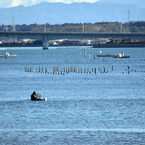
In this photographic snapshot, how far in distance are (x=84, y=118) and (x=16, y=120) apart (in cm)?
588

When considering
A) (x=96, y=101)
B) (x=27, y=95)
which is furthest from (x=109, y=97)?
(x=27, y=95)

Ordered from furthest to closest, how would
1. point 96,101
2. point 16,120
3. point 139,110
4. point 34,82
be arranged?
point 34,82
point 96,101
point 139,110
point 16,120

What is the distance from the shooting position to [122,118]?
5131cm

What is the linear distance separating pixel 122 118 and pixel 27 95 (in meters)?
24.1

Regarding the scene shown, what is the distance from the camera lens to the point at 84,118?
5162cm

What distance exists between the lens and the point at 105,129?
1820 inches

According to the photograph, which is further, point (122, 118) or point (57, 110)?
point (57, 110)

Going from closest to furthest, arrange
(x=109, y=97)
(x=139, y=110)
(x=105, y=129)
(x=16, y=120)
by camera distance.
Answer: (x=105, y=129)
(x=16, y=120)
(x=139, y=110)
(x=109, y=97)

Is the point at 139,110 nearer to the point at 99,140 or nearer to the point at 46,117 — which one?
the point at 46,117

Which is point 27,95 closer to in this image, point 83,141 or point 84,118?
point 84,118

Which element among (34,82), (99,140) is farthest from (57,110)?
(34,82)

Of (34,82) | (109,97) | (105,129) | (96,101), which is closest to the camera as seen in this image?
(105,129)

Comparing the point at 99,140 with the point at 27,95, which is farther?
the point at 27,95

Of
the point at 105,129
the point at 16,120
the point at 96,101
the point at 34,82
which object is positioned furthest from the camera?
the point at 34,82
